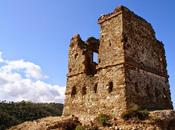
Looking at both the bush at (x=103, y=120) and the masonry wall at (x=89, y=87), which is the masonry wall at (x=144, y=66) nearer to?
the masonry wall at (x=89, y=87)

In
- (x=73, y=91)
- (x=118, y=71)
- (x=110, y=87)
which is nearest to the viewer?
(x=118, y=71)

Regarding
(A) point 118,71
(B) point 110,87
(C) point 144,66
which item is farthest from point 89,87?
(C) point 144,66

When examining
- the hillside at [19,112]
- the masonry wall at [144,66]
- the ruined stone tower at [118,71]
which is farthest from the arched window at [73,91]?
the hillside at [19,112]

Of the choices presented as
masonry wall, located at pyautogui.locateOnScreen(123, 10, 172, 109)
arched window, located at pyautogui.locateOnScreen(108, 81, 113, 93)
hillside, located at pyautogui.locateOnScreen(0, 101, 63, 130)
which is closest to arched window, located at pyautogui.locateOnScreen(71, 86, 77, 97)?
arched window, located at pyautogui.locateOnScreen(108, 81, 113, 93)

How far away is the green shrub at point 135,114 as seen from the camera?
16609 mm

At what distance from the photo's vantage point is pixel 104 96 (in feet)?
64.3

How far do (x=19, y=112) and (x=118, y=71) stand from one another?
115 ft

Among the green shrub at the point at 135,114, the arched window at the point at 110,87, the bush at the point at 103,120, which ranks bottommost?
the bush at the point at 103,120

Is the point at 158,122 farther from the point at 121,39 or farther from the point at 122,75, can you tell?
the point at 121,39

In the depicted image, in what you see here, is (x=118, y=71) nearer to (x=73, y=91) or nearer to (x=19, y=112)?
(x=73, y=91)

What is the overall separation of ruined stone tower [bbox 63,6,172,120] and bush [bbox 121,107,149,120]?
912 millimetres

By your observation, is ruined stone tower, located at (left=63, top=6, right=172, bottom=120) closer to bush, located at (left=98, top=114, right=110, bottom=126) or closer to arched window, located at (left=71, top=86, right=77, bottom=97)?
arched window, located at (left=71, top=86, right=77, bottom=97)

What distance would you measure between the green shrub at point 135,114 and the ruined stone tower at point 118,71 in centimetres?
93

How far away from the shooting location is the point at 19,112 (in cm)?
5034
